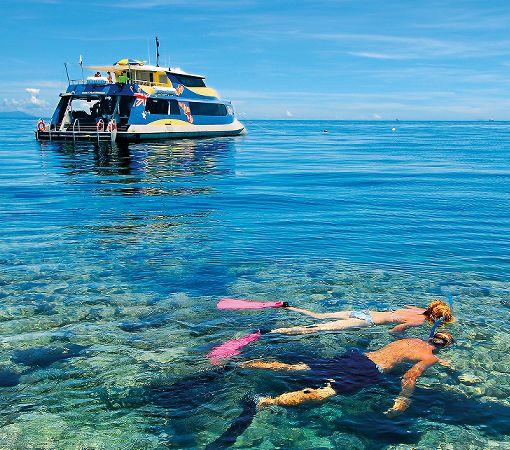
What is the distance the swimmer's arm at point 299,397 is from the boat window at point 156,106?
1431 inches

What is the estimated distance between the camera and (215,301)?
25.8ft

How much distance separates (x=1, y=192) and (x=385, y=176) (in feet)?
59.2

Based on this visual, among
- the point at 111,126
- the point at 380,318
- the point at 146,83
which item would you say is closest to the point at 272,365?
the point at 380,318

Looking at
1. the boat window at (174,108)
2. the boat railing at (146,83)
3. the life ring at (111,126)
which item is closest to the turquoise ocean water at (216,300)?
the life ring at (111,126)

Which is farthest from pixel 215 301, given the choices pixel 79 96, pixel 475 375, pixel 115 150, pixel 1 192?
pixel 79 96

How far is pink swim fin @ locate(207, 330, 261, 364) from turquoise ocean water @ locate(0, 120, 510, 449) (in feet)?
0.44

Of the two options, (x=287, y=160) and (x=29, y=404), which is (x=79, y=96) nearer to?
(x=287, y=160)

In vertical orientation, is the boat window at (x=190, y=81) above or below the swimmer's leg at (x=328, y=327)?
above

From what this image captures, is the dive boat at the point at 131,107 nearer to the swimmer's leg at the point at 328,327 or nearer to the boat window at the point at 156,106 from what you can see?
the boat window at the point at 156,106

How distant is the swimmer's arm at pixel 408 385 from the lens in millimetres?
4957

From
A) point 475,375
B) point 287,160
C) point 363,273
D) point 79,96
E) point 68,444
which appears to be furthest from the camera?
point 79,96

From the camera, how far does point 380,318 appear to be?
712 centimetres

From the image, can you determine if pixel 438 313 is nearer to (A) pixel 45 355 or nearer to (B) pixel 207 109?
(A) pixel 45 355

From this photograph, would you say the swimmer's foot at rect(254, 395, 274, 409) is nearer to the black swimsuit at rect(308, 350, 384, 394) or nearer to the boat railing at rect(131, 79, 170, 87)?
the black swimsuit at rect(308, 350, 384, 394)
